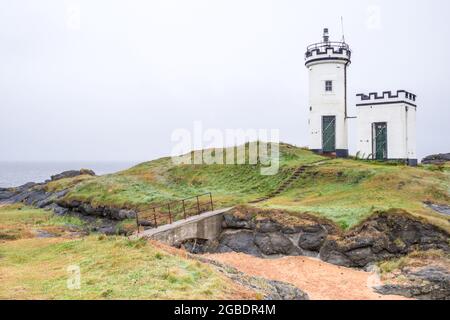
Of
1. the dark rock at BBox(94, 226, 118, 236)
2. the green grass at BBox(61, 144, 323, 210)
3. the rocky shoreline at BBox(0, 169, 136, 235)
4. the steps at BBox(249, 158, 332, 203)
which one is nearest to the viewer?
the dark rock at BBox(94, 226, 118, 236)

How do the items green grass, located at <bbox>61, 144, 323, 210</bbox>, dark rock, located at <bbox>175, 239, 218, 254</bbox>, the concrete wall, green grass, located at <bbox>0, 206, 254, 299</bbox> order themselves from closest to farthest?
green grass, located at <bbox>0, 206, 254, 299</bbox> → the concrete wall → dark rock, located at <bbox>175, 239, 218, 254</bbox> → green grass, located at <bbox>61, 144, 323, 210</bbox>

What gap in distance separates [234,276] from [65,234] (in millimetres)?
15062

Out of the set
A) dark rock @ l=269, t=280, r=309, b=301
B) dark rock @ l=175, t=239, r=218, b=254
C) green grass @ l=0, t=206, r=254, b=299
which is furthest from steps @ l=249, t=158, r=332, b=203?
green grass @ l=0, t=206, r=254, b=299

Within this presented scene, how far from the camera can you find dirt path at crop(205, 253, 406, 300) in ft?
49.9

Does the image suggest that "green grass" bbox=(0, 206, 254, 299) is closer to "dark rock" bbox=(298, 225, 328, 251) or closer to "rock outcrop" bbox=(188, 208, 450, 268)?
"rock outcrop" bbox=(188, 208, 450, 268)

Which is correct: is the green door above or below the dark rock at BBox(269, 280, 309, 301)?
above

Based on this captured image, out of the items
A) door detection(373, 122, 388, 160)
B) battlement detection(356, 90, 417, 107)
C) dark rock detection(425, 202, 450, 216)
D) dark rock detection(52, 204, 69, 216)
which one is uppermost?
battlement detection(356, 90, 417, 107)

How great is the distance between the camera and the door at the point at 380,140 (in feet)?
117

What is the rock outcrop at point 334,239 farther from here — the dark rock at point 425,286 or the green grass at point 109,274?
the green grass at point 109,274

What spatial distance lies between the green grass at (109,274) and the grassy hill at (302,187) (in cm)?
975

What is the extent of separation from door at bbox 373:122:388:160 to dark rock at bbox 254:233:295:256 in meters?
19.0

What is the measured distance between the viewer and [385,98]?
1406 inches

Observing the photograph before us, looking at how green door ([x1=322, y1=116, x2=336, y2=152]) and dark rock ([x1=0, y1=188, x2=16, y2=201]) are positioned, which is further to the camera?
dark rock ([x1=0, y1=188, x2=16, y2=201])
